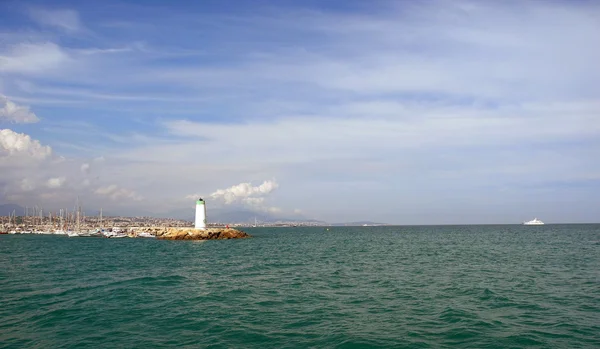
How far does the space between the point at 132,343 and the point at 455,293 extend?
60.3ft

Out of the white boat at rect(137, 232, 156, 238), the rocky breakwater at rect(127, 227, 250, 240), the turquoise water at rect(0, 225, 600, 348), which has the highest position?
the turquoise water at rect(0, 225, 600, 348)

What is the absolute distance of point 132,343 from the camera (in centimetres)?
1581

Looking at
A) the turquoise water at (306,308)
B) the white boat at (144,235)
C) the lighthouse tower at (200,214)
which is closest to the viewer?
the turquoise water at (306,308)

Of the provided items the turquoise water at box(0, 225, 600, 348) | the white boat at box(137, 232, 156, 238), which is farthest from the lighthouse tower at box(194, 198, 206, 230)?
the turquoise water at box(0, 225, 600, 348)

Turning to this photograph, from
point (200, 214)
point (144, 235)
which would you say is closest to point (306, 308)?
point (200, 214)

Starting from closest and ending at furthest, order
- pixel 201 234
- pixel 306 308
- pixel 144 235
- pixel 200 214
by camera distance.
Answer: pixel 306 308
pixel 201 234
pixel 200 214
pixel 144 235

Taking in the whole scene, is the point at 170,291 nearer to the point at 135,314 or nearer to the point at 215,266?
the point at 135,314

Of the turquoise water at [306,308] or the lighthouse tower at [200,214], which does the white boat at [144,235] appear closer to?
the lighthouse tower at [200,214]

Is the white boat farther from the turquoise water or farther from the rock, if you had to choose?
the turquoise water

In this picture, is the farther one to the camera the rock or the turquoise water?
the rock

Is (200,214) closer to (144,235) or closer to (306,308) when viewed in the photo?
(144,235)

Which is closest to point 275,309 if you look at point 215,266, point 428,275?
point 428,275

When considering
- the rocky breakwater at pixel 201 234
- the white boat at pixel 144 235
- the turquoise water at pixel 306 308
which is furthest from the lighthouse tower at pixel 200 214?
the turquoise water at pixel 306 308

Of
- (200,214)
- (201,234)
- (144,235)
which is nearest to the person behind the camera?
(201,234)
